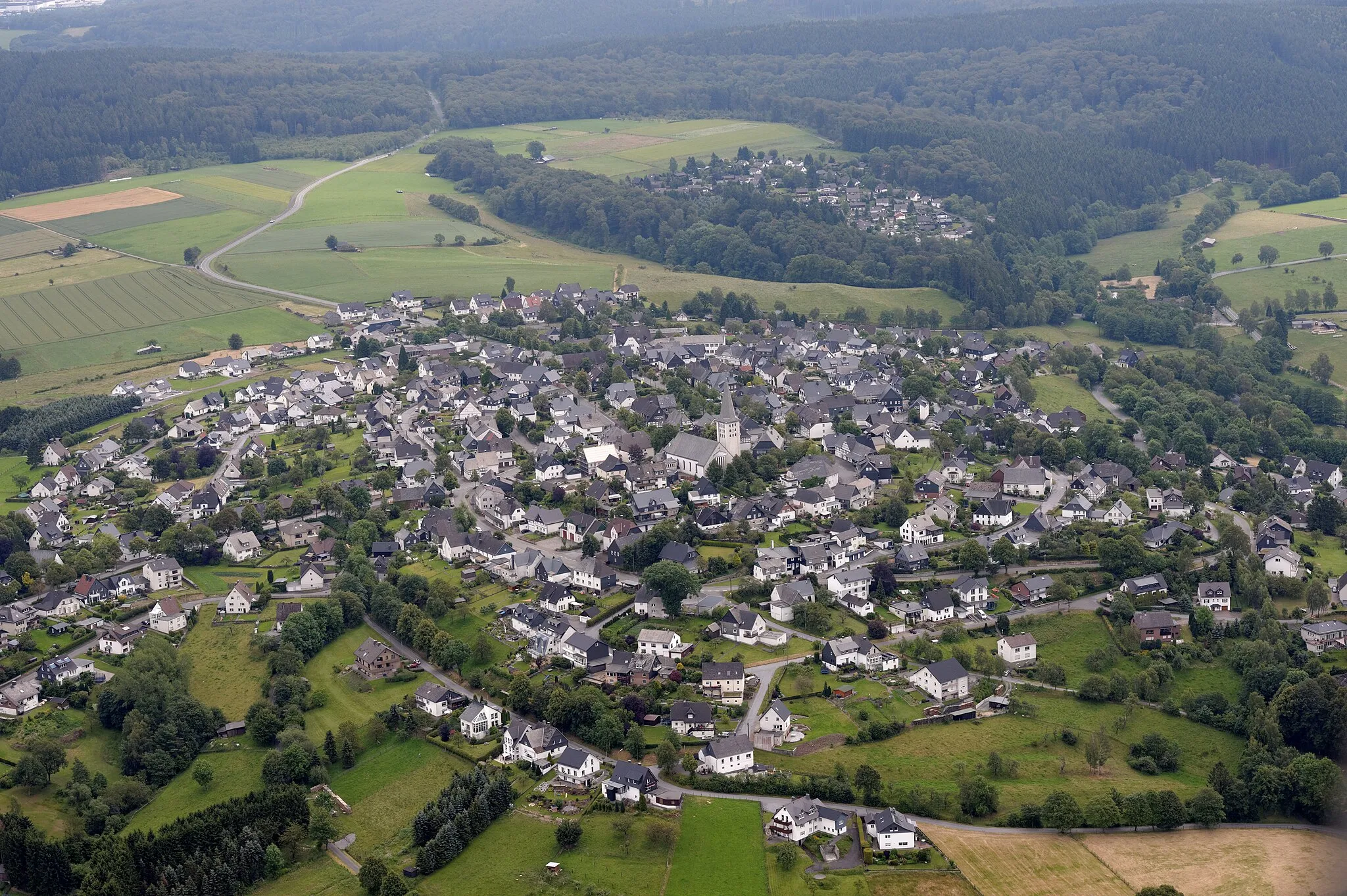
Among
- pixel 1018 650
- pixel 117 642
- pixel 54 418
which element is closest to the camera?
pixel 1018 650

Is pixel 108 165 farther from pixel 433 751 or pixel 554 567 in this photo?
pixel 433 751

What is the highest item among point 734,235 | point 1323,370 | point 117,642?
point 734,235

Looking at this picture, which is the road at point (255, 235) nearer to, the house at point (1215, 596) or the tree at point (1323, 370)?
the tree at point (1323, 370)

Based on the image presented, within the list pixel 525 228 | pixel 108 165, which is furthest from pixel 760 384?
pixel 108 165

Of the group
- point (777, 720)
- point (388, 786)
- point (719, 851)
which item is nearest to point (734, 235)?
point (777, 720)

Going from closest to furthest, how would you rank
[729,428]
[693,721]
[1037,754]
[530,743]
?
[530,743] < [1037,754] < [693,721] < [729,428]

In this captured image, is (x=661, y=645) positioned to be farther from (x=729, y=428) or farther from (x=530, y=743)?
(x=729, y=428)

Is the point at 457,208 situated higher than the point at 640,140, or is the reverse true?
the point at 640,140
